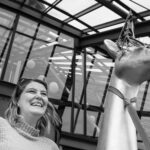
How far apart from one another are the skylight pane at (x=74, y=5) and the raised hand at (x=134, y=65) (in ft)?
24.3

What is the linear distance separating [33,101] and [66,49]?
9939 millimetres

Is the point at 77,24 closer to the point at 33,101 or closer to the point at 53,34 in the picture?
the point at 53,34

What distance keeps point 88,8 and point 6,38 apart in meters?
3.24

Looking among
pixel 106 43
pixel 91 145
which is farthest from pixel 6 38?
pixel 106 43

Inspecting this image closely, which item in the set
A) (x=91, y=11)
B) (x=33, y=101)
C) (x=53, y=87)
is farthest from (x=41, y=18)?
(x=33, y=101)

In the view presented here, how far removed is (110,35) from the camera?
29.9ft

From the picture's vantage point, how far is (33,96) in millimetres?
1501

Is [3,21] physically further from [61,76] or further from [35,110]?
[35,110]

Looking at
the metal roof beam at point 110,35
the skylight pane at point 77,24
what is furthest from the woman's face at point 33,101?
the skylight pane at point 77,24

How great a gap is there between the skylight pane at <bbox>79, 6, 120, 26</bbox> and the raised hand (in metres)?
7.35

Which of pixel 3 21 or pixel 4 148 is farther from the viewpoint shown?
pixel 3 21

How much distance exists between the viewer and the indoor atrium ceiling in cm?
955

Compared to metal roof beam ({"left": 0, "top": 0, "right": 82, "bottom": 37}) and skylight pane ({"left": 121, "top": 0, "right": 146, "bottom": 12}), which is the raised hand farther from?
metal roof beam ({"left": 0, "top": 0, "right": 82, "bottom": 37})

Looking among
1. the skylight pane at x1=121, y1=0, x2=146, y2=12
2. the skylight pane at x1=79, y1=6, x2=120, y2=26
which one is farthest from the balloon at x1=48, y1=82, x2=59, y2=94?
the skylight pane at x1=121, y1=0, x2=146, y2=12
